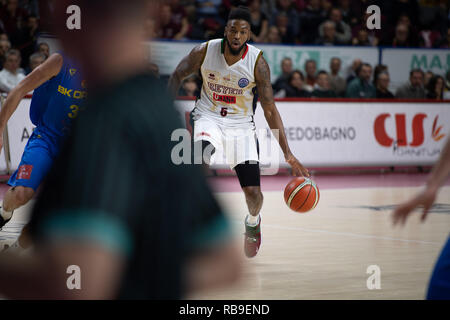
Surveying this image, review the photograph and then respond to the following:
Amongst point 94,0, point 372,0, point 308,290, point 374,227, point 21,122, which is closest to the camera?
point 94,0

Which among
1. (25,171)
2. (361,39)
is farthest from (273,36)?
(25,171)

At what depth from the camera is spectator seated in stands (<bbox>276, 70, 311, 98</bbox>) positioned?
49.8 ft

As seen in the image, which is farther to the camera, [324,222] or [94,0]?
[324,222]

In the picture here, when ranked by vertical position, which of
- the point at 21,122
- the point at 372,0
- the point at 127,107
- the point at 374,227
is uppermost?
the point at 372,0

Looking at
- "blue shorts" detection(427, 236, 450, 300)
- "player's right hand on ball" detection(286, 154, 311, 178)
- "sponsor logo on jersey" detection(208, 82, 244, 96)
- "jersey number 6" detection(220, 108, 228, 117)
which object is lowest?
"blue shorts" detection(427, 236, 450, 300)

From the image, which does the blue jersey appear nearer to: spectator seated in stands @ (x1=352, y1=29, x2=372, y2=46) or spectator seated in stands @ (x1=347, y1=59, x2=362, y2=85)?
spectator seated in stands @ (x1=347, y1=59, x2=362, y2=85)

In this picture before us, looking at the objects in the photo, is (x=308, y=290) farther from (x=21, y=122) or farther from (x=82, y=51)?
(x=21, y=122)

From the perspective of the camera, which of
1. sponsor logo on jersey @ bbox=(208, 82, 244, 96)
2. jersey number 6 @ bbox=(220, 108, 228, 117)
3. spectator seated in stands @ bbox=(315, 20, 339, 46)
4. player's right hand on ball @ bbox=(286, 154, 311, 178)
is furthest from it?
spectator seated in stands @ bbox=(315, 20, 339, 46)

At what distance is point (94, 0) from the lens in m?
1.61

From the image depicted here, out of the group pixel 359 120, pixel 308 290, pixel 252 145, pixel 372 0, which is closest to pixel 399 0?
pixel 372 0

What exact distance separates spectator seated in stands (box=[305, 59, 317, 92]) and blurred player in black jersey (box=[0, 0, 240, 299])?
14.4 meters

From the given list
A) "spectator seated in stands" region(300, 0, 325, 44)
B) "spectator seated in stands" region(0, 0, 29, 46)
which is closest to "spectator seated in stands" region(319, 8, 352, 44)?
"spectator seated in stands" region(300, 0, 325, 44)
